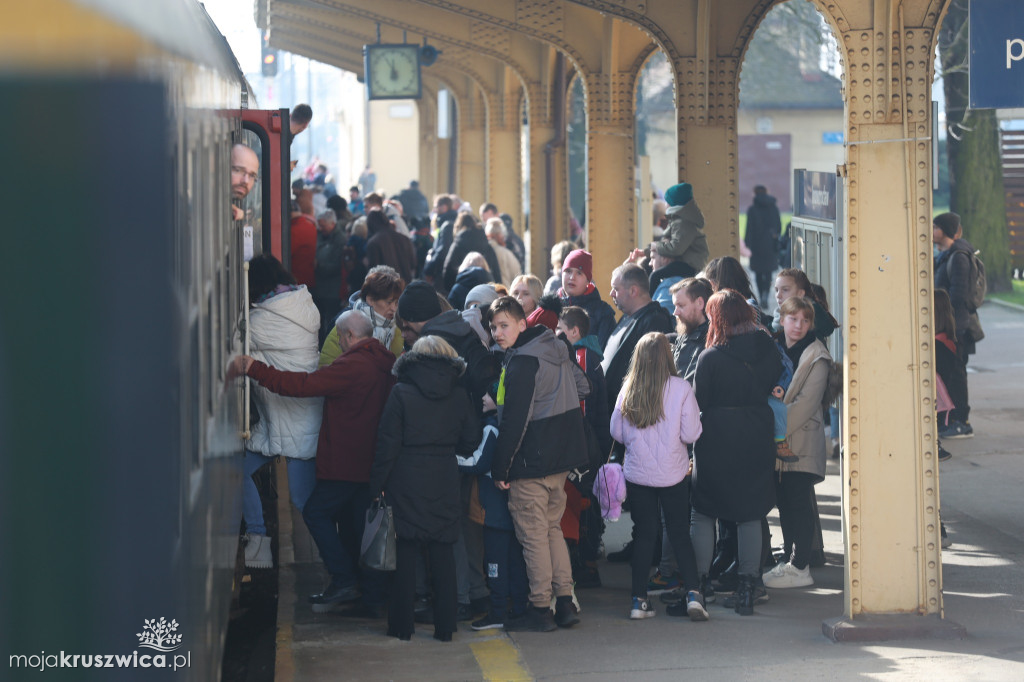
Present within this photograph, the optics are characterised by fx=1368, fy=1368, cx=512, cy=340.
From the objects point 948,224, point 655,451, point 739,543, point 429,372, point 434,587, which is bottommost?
point 434,587

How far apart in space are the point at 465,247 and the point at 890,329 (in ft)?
26.0

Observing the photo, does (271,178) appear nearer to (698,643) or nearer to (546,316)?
(546,316)

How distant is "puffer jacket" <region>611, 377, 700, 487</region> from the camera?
650 centimetres

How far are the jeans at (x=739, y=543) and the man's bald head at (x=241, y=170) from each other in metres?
2.78

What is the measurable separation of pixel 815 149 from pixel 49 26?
59.4 m

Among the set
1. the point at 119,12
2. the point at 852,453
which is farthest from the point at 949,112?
the point at 119,12

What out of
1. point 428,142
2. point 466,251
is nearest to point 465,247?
point 466,251

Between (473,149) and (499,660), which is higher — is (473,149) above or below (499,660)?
above

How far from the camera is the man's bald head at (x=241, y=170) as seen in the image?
5.25 metres

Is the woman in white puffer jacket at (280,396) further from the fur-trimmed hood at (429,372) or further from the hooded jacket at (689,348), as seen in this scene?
the hooded jacket at (689,348)

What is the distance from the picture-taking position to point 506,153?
788 inches

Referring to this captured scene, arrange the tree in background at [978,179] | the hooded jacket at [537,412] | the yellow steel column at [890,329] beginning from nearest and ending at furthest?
1. the yellow steel column at [890,329]
2. the hooded jacket at [537,412]
3. the tree in background at [978,179]

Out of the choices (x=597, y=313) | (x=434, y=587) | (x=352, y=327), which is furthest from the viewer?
(x=597, y=313)

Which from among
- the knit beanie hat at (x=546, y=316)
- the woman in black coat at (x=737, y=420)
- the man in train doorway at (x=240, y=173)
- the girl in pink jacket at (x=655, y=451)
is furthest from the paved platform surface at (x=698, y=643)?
the man in train doorway at (x=240, y=173)
